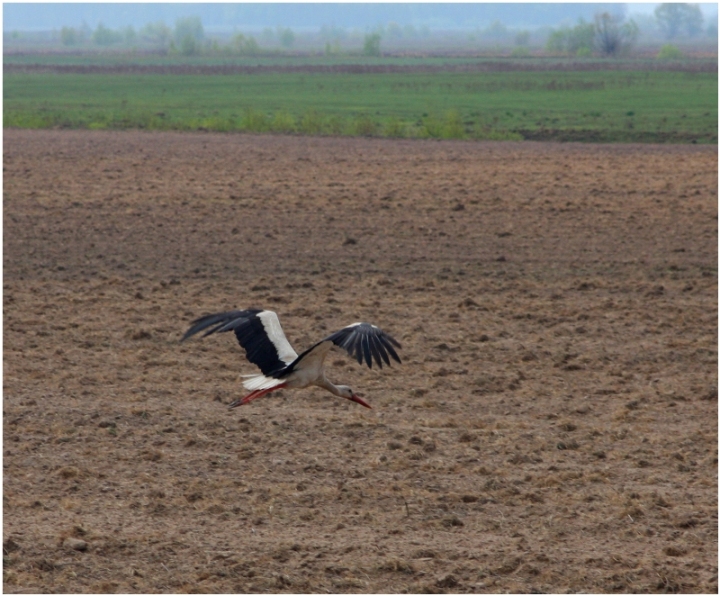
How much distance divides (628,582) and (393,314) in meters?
6.21

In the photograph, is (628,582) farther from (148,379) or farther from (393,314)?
(393,314)

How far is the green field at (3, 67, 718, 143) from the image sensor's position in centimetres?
3262

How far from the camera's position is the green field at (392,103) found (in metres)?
32.6

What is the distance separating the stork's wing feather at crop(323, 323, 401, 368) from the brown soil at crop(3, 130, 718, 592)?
1233 mm

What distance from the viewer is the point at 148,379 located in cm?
1045

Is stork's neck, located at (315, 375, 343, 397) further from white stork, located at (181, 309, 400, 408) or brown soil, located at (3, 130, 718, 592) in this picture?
brown soil, located at (3, 130, 718, 592)

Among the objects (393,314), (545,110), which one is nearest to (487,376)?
(393,314)

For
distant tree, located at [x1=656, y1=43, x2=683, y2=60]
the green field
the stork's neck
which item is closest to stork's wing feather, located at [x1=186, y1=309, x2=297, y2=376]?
the stork's neck

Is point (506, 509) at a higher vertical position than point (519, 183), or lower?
lower

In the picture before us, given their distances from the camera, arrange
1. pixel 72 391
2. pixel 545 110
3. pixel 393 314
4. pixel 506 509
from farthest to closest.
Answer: pixel 545 110, pixel 393 314, pixel 72 391, pixel 506 509

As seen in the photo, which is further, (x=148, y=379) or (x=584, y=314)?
(x=584, y=314)

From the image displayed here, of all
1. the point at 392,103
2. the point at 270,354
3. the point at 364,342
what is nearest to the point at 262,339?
the point at 270,354

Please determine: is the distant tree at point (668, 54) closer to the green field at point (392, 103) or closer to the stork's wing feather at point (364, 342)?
the green field at point (392, 103)

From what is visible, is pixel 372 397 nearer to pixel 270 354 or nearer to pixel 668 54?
pixel 270 354
